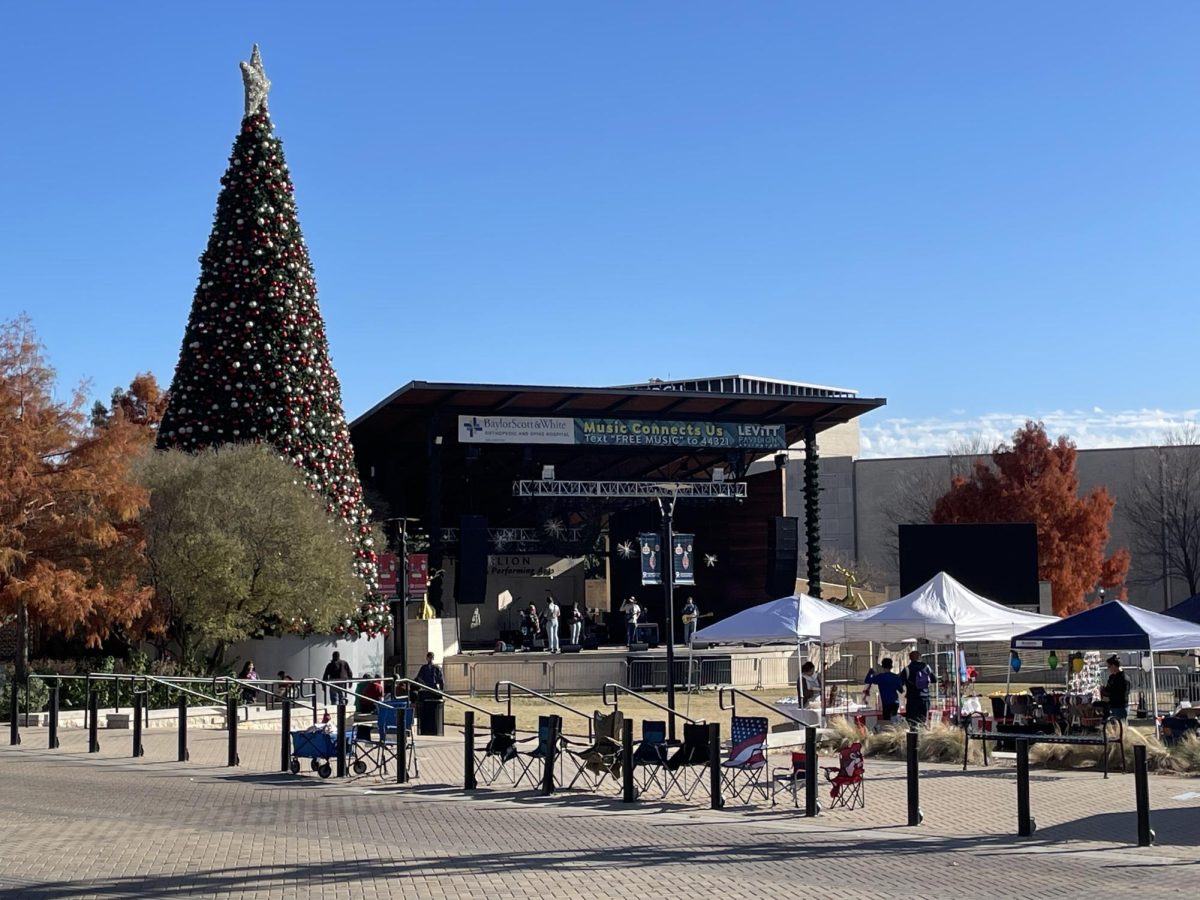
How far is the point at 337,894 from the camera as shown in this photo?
1054cm

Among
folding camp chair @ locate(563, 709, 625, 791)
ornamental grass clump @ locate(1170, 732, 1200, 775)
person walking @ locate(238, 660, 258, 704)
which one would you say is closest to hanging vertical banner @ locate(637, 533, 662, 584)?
person walking @ locate(238, 660, 258, 704)

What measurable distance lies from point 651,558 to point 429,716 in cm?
1980

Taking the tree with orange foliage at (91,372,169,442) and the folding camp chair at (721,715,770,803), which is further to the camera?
the tree with orange foliage at (91,372,169,442)

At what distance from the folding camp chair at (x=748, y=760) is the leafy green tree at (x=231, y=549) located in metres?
15.2

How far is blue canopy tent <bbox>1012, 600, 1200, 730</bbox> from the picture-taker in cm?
2047

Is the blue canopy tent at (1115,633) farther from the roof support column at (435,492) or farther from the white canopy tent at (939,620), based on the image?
the roof support column at (435,492)

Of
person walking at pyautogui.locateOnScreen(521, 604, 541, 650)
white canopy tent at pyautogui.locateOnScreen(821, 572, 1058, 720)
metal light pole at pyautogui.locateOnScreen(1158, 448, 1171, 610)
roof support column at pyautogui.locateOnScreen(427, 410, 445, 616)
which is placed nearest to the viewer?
white canopy tent at pyautogui.locateOnScreen(821, 572, 1058, 720)

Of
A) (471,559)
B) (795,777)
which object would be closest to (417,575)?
(471,559)

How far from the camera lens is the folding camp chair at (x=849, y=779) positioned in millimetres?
15398

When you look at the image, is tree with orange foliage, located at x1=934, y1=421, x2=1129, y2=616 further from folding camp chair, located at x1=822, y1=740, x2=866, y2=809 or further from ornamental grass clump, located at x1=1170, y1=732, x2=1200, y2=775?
folding camp chair, located at x1=822, y1=740, x2=866, y2=809

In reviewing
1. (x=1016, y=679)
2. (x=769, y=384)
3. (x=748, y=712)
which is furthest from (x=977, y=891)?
(x=769, y=384)

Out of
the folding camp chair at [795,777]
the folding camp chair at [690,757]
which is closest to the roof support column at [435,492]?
the folding camp chair at [690,757]

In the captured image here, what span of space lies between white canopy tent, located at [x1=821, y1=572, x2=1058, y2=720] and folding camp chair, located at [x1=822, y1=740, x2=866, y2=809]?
900 centimetres

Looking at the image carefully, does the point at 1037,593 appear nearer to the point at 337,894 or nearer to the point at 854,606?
the point at 854,606
